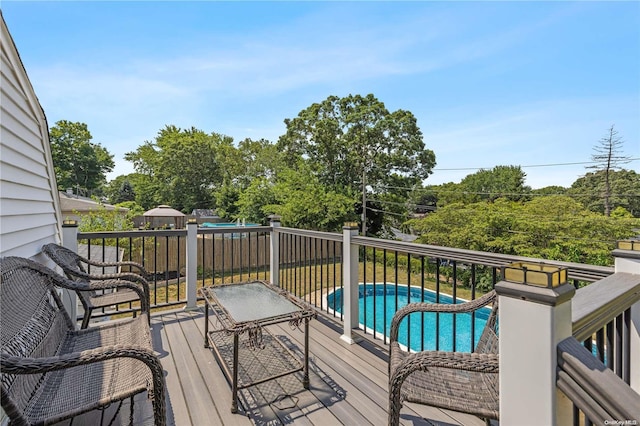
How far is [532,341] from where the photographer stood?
73 centimetres

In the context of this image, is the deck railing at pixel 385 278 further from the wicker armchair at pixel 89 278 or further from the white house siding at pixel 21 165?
the white house siding at pixel 21 165

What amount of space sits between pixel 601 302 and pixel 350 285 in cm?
213

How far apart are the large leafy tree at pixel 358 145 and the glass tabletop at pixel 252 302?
47.0 ft

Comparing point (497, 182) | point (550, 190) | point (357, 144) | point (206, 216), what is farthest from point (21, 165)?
point (497, 182)

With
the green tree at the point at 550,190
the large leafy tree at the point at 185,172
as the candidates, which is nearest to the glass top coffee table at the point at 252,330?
the large leafy tree at the point at 185,172

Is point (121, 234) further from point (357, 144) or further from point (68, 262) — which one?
point (357, 144)

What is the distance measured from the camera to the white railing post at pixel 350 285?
2932 millimetres

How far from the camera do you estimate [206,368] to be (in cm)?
248

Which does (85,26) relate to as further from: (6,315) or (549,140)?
(549,140)

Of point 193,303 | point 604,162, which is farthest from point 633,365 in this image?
point 604,162

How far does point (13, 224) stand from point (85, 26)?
413 cm

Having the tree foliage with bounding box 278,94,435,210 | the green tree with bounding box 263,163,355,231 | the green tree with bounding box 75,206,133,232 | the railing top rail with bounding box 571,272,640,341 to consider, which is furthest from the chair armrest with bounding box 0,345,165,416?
the tree foliage with bounding box 278,94,435,210

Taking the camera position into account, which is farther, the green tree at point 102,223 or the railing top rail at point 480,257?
the green tree at point 102,223

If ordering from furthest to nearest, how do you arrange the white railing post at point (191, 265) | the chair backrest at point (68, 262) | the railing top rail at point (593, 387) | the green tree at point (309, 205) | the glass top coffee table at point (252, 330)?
the green tree at point (309, 205), the white railing post at point (191, 265), the chair backrest at point (68, 262), the glass top coffee table at point (252, 330), the railing top rail at point (593, 387)
